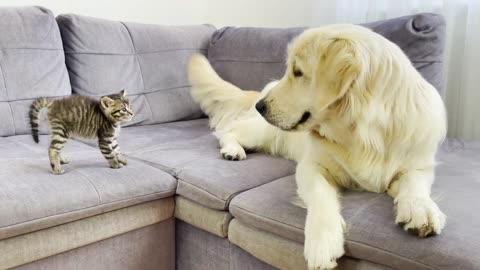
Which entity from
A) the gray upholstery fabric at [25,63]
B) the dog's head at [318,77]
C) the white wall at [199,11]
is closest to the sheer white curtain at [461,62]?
the white wall at [199,11]

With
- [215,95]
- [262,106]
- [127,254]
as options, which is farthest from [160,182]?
[215,95]

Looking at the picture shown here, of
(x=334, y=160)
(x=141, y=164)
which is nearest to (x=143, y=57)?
(x=141, y=164)

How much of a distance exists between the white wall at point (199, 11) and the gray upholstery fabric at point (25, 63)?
44 cm

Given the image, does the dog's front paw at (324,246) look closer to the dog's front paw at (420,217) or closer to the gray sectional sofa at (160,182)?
the gray sectional sofa at (160,182)

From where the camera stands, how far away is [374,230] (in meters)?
1.02

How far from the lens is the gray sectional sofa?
1.14 m

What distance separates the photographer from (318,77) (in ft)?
3.83

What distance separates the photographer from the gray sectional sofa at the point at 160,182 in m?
1.14

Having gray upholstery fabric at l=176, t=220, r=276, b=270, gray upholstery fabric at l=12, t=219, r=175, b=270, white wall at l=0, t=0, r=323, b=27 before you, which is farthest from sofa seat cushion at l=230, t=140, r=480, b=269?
white wall at l=0, t=0, r=323, b=27

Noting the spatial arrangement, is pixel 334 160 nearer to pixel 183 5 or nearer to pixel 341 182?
pixel 341 182

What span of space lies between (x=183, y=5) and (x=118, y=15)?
1.63 feet

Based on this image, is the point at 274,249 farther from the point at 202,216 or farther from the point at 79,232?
the point at 79,232

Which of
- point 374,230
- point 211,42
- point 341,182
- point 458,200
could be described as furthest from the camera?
point 211,42

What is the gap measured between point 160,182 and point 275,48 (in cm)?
109
